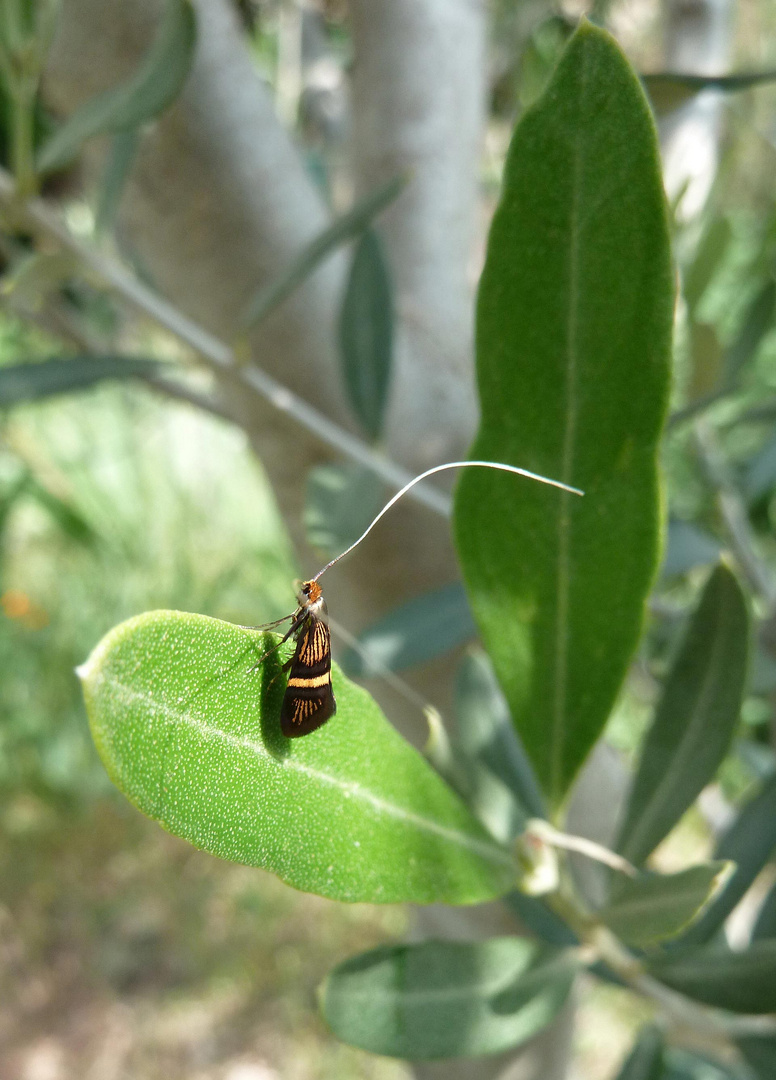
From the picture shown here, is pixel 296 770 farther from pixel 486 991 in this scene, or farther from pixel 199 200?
pixel 199 200

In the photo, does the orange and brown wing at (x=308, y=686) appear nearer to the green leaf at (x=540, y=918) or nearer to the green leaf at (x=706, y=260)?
the green leaf at (x=540, y=918)

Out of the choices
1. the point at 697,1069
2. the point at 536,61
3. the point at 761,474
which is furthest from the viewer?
the point at 536,61

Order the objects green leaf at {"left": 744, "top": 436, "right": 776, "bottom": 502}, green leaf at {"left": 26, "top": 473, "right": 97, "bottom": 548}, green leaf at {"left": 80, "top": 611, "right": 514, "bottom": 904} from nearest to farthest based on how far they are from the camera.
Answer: green leaf at {"left": 80, "top": 611, "right": 514, "bottom": 904}, green leaf at {"left": 744, "top": 436, "right": 776, "bottom": 502}, green leaf at {"left": 26, "top": 473, "right": 97, "bottom": 548}

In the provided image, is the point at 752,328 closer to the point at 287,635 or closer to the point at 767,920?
the point at 767,920

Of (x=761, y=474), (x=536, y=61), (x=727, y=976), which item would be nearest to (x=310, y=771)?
(x=727, y=976)

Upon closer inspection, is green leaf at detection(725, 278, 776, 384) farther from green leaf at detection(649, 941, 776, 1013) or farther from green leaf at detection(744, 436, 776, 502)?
green leaf at detection(649, 941, 776, 1013)

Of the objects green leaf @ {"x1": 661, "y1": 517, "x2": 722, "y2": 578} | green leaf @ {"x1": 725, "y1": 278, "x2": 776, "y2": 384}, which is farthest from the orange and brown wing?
green leaf @ {"x1": 725, "y1": 278, "x2": 776, "y2": 384}
